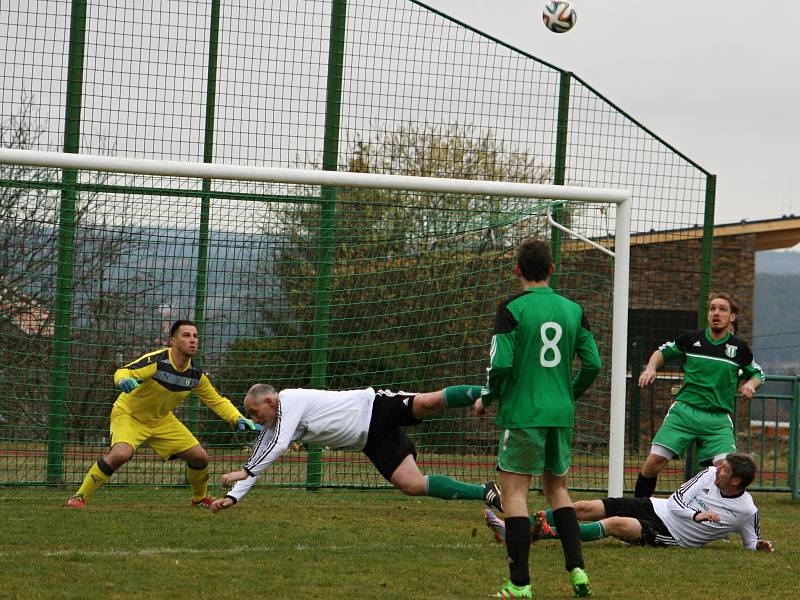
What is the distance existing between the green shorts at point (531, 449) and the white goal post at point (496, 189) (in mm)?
3467

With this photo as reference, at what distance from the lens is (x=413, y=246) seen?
1174cm

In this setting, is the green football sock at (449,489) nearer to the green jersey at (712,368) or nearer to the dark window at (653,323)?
the green jersey at (712,368)

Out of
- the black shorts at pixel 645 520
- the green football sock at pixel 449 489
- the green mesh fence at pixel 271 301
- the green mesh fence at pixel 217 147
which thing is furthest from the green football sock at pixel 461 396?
the green mesh fence at pixel 217 147

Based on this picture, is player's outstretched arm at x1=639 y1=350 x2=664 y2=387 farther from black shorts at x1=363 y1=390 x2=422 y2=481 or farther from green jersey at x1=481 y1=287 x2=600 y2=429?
green jersey at x1=481 y1=287 x2=600 y2=429

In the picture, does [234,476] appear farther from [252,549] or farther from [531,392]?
[531,392]

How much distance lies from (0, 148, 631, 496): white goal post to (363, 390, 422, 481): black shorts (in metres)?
2.22

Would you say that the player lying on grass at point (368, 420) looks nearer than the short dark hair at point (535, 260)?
No

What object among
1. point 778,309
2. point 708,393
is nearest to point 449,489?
point 708,393

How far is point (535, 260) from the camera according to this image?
6.18 metres

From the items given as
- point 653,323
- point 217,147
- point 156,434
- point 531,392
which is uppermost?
point 217,147

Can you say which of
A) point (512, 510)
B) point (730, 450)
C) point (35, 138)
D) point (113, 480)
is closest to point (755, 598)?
point (512, 510)

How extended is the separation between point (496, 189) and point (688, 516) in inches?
125

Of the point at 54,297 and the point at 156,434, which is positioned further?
the point at 54,297

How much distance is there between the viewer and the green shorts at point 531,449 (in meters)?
6.12
